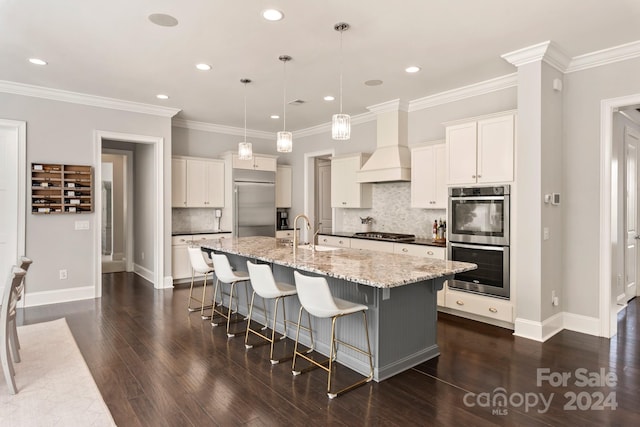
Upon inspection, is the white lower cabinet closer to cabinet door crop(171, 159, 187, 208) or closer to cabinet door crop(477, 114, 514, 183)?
cabinet door crop(477, 114, 514, 183)

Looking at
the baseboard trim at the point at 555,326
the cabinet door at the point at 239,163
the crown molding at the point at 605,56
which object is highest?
the crown molding at the point at 605,56

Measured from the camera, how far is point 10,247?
4.94 m

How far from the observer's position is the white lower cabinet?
4.05m

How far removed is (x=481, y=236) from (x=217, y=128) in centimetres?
516

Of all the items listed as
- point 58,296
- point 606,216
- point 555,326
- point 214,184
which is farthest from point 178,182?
point 606,216

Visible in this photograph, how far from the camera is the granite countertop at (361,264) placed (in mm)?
2535

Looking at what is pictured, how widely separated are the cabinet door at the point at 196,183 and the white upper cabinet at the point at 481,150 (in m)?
4.28

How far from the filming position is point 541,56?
3.66 metres

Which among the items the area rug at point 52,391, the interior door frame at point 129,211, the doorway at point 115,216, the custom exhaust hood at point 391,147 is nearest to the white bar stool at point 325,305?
the area rug at point 52,391

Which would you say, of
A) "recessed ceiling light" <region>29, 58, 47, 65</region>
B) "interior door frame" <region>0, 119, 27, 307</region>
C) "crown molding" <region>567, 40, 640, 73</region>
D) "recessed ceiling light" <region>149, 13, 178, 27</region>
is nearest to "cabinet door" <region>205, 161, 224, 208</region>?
"interior door frame" <region>0, 119, 27, 307</region>

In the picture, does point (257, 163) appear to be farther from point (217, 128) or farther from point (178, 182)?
point (178, 182)

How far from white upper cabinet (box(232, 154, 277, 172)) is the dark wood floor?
345 cm

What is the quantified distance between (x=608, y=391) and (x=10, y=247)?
21.6ft

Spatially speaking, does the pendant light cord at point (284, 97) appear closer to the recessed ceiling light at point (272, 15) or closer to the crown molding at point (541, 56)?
the recessed ceiling light at point (272, 15)
